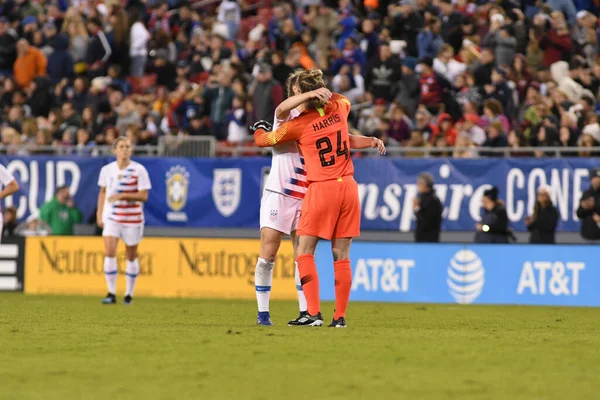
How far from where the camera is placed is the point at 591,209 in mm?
20891

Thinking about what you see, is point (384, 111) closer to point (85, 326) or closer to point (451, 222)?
point (451, 222)

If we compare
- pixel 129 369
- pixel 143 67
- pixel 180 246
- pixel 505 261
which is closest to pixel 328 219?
pixel 129 369

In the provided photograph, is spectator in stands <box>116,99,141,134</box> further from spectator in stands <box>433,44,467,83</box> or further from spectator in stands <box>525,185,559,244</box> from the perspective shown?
spectator in stands <box>525,185,559,244</box>

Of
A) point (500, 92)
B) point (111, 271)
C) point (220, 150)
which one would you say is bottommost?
point (111, 271)

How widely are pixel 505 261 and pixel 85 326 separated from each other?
389 inches

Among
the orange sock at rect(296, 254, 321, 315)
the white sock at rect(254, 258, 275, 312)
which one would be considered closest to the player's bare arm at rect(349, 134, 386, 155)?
the orange sock at rect(296, 254, 321, 315)

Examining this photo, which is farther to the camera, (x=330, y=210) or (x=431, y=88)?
(x=431, y=88)

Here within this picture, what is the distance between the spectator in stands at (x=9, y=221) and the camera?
81.6 ft

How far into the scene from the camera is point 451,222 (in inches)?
884

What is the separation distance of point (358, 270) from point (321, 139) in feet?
33.6

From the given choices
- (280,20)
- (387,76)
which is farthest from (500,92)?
(280,20)

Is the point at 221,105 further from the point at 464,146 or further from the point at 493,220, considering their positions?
the point at 493,220

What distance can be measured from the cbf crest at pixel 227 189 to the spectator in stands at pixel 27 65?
24.6ft

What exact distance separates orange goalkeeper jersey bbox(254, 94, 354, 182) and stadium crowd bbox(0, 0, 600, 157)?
1048 centimetres
